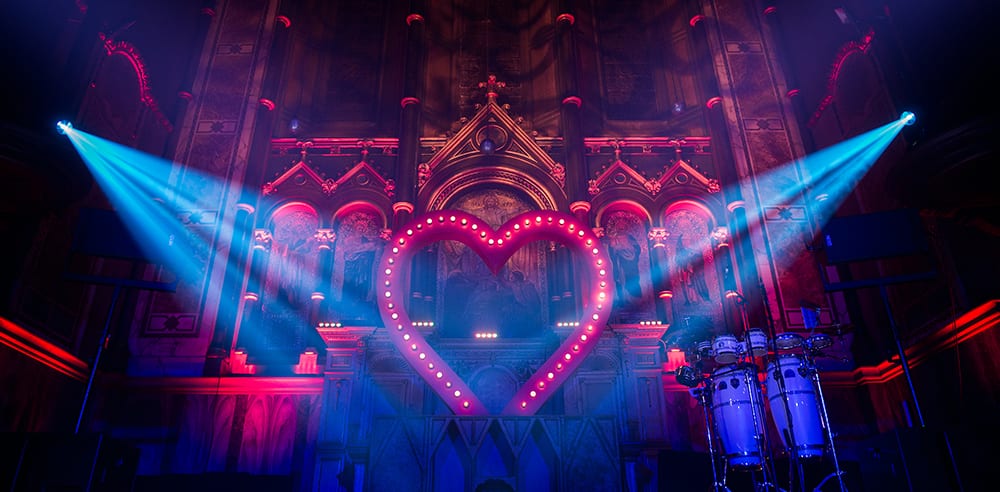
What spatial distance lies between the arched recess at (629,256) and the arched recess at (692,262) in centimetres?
45

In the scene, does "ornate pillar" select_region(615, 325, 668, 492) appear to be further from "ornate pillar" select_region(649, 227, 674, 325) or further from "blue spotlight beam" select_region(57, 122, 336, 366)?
"blue spotlight beam" select_region(57, 122, 336, 366)

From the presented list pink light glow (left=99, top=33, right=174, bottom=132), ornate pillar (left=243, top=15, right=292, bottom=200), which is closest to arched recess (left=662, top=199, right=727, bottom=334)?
ornate pillar (left=243, top=15, right=292, bottom=200)

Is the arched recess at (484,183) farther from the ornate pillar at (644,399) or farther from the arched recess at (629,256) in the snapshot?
the ornate pillar at (644,399)

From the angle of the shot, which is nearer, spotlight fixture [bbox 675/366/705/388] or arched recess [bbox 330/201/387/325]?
spotlight fixture [bbox 675/366/705/388]

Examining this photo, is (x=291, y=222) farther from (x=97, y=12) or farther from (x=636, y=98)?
(x=636, y=98)

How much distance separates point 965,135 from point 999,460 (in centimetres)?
356

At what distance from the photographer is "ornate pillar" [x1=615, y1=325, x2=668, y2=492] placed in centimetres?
804

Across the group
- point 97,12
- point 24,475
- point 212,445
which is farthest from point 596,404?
point 97,12

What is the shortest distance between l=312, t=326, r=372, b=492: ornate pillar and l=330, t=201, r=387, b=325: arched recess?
1710 millimetres

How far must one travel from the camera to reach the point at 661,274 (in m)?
11.6

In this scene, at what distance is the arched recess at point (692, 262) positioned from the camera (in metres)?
11.3

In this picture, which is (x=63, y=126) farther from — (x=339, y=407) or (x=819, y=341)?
(x=819, y=341)

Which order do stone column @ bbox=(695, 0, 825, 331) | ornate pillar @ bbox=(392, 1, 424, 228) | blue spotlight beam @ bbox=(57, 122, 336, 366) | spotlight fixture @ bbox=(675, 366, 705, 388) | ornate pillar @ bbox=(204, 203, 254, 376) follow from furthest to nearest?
ornate pillar @ bbox=(392, 1, 424, 228) < stone column @ bbox=(695, 0, 825, 331) < blue spotlight beam @ bbox=(57, 122, 336, 366) < ornate pillar @ bbox=(204, 203, 254, 376) < spotlight fixture @ bbox=(675, 366, 705, 388)

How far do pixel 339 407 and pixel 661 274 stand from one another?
653cm
